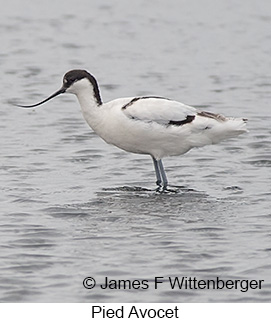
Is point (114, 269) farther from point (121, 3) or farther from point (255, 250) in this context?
point (121, 3)

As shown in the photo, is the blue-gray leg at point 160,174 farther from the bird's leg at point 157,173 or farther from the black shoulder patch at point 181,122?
the black shoulder patch at point 181,122

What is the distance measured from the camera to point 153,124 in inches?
440

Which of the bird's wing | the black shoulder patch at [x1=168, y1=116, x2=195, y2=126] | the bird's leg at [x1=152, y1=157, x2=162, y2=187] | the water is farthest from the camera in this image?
the bird's leg at [x1=152, y1=157, x2=162, y2=187]

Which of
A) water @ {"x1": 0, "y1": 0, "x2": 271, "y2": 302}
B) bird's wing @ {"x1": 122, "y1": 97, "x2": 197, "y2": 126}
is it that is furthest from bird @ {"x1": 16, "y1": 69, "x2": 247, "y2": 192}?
water @ {"x1": 0, "y1": 0, "x2": 271, "y2": 302}

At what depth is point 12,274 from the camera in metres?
8.47

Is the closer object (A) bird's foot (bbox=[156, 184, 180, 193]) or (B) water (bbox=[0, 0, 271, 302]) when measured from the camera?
(B) water (bbox=[0, 0, 271, 302])

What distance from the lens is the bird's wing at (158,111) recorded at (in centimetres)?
1112

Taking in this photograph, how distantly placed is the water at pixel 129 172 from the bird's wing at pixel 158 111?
68cm

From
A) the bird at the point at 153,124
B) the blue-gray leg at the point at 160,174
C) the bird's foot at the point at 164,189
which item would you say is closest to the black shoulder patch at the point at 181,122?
the bird at the point at 153,124

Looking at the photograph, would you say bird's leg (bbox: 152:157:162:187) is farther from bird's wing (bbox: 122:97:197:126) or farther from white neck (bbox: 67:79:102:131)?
white neck (bbox: 67:79:102:131)

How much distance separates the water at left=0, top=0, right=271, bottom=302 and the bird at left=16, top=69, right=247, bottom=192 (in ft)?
1.33

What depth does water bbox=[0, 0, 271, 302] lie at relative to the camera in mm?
8625

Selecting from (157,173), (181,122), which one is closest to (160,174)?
(157,173)

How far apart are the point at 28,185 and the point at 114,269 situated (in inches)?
113
